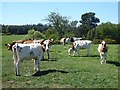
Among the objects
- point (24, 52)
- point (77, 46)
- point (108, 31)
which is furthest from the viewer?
point (108, 31)

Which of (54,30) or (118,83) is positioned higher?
(54,30)

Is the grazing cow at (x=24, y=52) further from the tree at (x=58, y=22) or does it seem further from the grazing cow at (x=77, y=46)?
the tree at (x=58, y=22)

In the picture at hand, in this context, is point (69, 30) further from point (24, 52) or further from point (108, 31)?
point (24, 52)

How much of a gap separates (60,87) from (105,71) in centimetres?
490

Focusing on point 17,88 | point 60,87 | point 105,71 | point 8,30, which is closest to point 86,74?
point 105,71

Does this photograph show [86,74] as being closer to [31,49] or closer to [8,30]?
[31,49]

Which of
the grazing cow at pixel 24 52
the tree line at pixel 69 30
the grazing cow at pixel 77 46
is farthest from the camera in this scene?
the tree line at pixel 69 30

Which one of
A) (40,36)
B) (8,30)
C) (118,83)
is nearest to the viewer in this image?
(118,83)

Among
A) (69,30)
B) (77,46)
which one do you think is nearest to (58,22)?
(69,30)

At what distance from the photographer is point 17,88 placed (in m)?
12.1

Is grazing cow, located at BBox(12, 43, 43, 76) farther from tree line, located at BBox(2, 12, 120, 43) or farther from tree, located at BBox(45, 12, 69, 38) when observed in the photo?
tree, located at BBox(45, 12, 69, 38)

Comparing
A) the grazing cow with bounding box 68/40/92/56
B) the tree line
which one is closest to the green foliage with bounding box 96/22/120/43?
the tree line

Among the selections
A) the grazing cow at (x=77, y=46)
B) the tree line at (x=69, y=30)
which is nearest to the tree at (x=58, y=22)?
the tree line at (x=69, y=30)

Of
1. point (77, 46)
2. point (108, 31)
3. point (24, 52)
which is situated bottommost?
point (24, 52)
